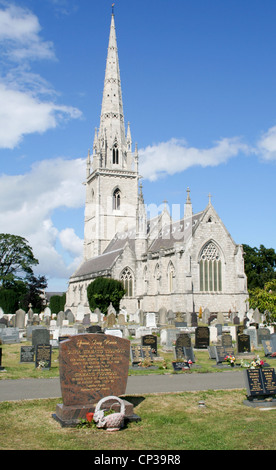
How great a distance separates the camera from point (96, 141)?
6538 cm

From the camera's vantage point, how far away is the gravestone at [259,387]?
34.0 ft

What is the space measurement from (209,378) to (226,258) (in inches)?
1151

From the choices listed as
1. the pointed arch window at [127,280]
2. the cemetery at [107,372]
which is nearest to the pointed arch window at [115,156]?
the pointed arch window at [127,280]

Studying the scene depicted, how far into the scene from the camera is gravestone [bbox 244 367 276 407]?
10352 millimetres

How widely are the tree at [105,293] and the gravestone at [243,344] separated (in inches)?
1031

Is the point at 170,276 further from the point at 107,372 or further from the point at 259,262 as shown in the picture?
the point at 107,372

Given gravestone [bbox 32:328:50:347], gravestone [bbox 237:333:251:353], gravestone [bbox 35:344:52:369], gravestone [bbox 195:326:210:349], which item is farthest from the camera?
gravestone [bbox 195:326:210:349]

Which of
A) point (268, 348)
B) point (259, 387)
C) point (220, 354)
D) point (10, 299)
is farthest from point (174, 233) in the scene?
point (259, 387)

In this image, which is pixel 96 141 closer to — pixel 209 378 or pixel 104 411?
pixel 209 378

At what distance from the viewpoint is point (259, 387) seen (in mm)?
10453

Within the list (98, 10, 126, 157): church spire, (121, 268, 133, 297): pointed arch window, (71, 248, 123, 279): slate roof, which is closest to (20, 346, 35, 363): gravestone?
(71, 248, 123, 279): slate roof

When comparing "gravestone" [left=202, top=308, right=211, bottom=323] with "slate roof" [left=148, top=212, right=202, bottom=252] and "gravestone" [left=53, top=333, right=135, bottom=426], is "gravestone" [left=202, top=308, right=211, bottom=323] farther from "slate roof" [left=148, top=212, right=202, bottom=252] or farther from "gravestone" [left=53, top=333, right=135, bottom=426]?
"gravestone" [left=53, top=333, right=135, bottom=426]

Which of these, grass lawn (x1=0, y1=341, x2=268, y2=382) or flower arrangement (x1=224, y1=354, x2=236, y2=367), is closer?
grass lawn (x1=0, y1=341, x2=268, y2=382)

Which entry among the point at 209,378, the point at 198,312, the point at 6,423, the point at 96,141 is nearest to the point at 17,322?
the point at 198,312
